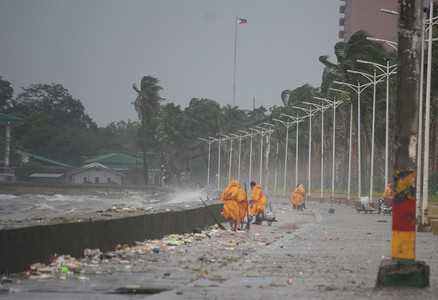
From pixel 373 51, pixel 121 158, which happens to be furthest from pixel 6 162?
pixel 373 51

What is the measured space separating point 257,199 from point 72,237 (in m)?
13.9

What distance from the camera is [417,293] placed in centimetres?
932

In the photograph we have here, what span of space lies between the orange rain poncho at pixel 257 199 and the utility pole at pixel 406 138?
15621 mm

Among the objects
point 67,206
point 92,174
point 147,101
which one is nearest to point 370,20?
point 147,101

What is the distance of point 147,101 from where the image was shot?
16725 centimetres

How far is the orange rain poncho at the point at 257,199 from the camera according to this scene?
85.9 ft

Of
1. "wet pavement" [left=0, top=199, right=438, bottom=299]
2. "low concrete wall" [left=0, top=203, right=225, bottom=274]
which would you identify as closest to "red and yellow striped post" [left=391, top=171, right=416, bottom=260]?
"wet pavement" [left=0, top=199, right=438, bottom=299]

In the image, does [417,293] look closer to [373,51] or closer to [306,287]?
[306,287]

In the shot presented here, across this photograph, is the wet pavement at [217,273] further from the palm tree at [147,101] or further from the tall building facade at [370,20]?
the palm tree at [147,101]

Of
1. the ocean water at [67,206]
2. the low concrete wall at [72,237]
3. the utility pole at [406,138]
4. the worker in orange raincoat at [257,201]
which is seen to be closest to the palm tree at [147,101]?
the ocean water at [67,206]

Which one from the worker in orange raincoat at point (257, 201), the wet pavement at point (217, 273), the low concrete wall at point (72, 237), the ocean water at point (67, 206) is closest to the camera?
the wet pavement at point (217, 273)

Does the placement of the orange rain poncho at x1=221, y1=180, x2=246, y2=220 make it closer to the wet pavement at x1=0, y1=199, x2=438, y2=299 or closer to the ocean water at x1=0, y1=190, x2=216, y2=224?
the ocean water at x1=0, y1=190, x2=216, y2=224

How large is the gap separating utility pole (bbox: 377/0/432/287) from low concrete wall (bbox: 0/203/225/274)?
4.65 metres

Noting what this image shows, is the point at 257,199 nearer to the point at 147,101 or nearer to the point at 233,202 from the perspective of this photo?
the point at 233,202
